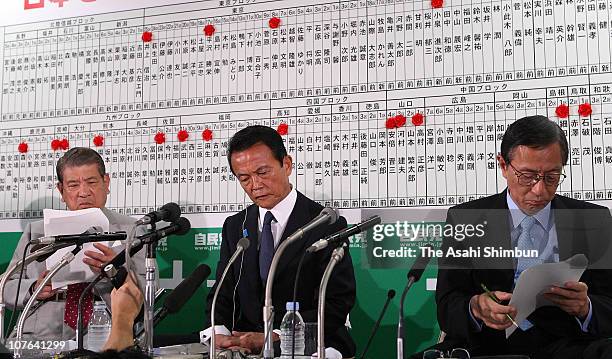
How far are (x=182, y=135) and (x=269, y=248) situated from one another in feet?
2.88

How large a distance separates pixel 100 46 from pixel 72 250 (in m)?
1.50

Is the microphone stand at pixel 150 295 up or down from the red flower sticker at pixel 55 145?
down

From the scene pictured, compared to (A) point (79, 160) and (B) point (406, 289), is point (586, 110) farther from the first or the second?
(A) point (79, 160)

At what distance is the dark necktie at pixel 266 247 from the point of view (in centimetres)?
313

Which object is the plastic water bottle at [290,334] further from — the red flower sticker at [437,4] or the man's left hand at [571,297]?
the red flower sticker at [437,4]

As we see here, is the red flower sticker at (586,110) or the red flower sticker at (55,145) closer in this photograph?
the red flower sticker at (586,110)

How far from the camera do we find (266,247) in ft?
10.4

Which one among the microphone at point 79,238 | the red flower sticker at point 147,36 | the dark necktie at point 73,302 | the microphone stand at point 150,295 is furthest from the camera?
the red flower sticker at point 147,36

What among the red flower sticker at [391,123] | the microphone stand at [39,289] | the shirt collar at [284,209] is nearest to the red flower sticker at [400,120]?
the red flower sticker at [391,123]

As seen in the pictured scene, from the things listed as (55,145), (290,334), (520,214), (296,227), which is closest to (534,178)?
(520,214)

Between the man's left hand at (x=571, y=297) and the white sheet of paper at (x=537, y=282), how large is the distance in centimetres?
2

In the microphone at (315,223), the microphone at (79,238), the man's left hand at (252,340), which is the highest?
the microphone at (315,223)

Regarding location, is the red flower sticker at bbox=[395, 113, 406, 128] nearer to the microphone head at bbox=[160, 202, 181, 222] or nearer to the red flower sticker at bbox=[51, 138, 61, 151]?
the microphone head at bbox=[160, 202, 181, 222]

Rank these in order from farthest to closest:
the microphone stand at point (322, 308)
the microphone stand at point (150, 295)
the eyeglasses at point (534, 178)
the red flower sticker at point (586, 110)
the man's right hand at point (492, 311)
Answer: the red flower sticker at point (586, 110) → the eyeglasses at point (534, 178) → the man's right hand at point (492, 311) → the microphone stand at point (150, 295) → the microphone stand at point (322, 308)
